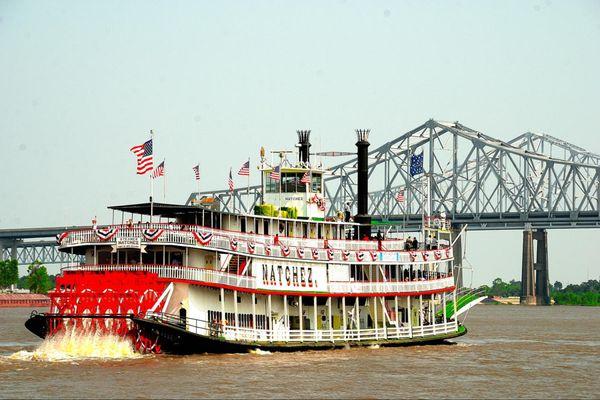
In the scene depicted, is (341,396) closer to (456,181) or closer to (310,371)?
(310,371)

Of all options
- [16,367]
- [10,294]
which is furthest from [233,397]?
[10,294]

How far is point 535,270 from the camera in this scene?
15188cm

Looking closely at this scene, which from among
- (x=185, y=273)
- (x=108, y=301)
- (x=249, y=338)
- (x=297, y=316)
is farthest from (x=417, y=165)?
(x=108, y=301)

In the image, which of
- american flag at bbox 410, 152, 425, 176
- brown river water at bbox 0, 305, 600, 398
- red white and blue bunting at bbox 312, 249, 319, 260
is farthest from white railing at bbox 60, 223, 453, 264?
american flag at bbox 410, 152, 425, 176

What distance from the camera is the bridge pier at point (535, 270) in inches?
5842

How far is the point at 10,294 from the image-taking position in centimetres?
14025

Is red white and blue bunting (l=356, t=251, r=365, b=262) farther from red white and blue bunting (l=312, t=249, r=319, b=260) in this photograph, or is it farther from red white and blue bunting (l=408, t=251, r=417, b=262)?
red white and blue bunting (l=408, t=251, r=417, b=262)

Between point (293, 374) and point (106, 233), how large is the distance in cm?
819

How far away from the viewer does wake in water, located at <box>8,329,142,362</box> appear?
38.8 metres

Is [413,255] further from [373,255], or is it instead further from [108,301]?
[108,301]

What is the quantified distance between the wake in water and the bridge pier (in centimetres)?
11367

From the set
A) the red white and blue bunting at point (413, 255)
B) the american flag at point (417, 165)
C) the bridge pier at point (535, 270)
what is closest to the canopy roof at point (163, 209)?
the red white and blue bunting at point (413, 255)

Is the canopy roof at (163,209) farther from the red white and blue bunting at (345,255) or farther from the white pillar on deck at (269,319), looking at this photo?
the red white and blue bunting at (345,255)

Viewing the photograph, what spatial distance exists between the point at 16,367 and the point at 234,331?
24.4ft
